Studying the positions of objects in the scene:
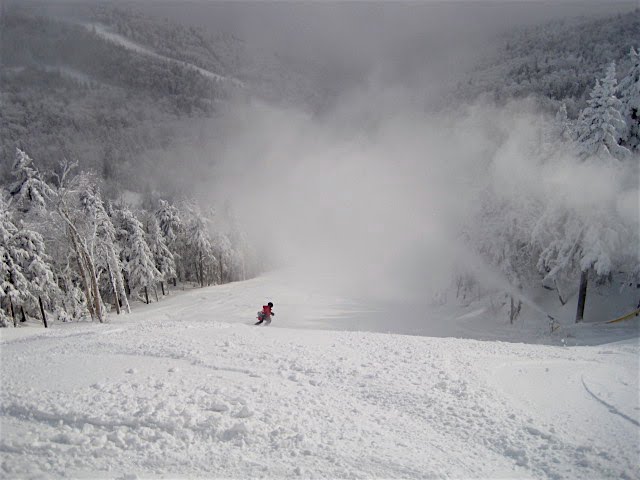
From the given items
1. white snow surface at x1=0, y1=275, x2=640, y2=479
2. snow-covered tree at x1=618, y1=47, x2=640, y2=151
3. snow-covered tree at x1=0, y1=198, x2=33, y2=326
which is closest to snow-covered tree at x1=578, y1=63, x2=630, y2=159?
snow-covered tree at x1=618, y1=47, x2=640, y2=151

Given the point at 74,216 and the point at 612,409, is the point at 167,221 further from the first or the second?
the point at 612,409

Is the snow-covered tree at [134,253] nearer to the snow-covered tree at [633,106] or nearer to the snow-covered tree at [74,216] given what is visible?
the snow-covered tree at [74,216]

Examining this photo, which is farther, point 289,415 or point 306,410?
point 306,410

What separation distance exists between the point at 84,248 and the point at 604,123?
33.4m

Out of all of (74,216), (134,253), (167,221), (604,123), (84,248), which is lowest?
(84,248)

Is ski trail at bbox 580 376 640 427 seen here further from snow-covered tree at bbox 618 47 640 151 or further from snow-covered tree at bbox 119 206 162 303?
snow-covered tree at bbox 119 206 162 303

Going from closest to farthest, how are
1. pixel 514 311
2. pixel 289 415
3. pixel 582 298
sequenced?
pixel 289 415 < pixel 582 298 < pixel 514 311

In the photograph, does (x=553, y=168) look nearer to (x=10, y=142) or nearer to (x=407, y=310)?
(x=407, y=310)

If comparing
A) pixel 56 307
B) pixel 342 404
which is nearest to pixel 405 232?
pixel 56 307

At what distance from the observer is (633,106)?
77.6 ft

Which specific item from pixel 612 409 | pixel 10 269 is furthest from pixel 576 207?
pixel 10 269

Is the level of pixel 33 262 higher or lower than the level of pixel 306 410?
higher

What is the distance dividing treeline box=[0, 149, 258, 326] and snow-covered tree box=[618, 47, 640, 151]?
36.2 m

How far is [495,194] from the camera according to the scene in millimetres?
30406
